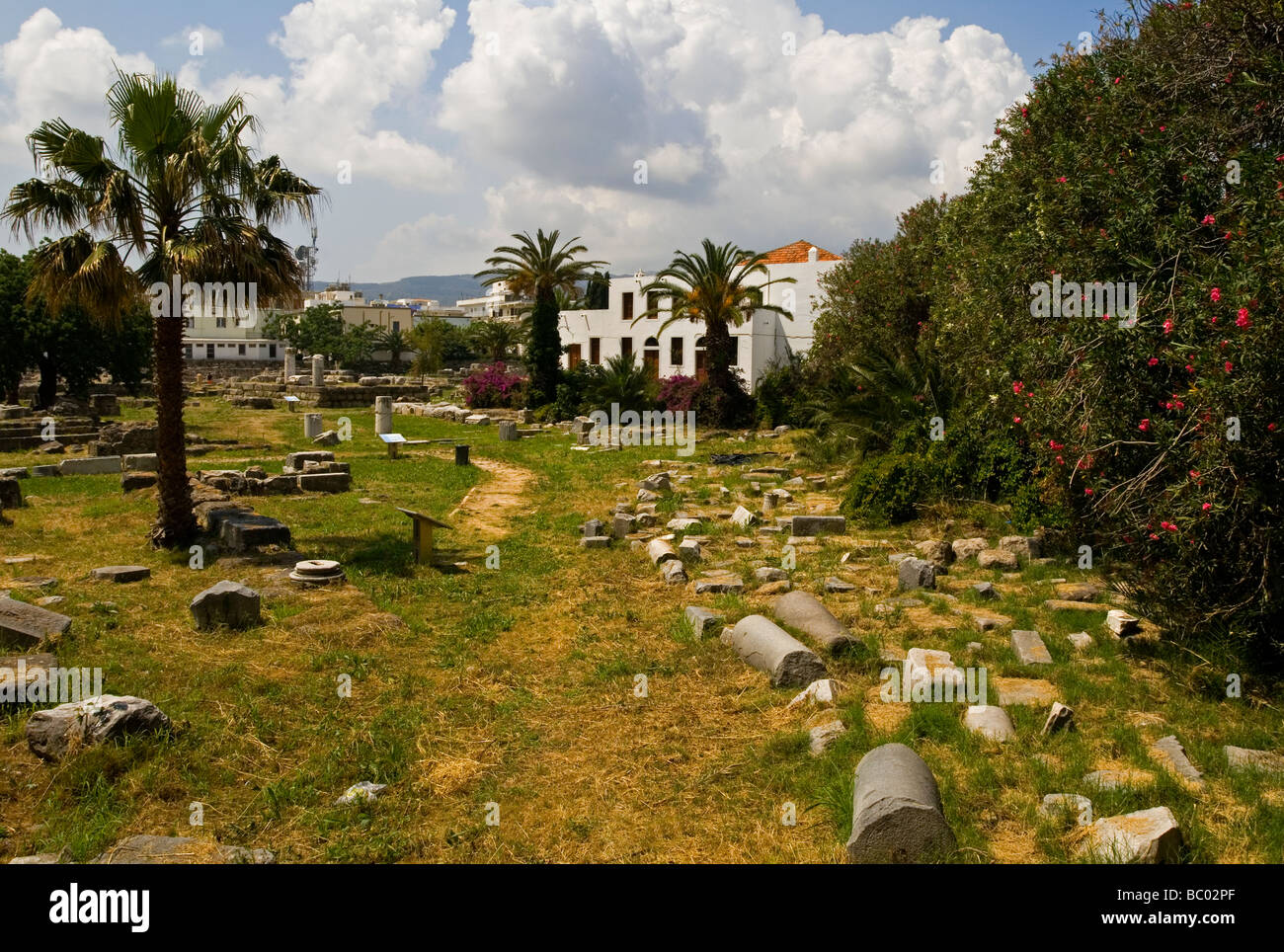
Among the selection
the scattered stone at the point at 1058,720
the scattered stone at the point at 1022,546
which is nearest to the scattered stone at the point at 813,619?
the scattered stone at the point at 1058,720

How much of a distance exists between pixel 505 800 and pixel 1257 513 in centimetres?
545

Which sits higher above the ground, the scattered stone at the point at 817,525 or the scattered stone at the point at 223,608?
the scattered stone at the point at 817,525

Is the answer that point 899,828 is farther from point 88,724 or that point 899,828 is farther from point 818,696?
point 88,724

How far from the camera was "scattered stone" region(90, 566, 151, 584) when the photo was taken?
1111 centimetres

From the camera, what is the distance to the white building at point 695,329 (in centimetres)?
3778

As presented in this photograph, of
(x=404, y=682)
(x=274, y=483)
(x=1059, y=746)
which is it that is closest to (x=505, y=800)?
(x=404, y=682)

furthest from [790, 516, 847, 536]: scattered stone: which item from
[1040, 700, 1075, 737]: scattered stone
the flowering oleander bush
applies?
the flowering oleander bush

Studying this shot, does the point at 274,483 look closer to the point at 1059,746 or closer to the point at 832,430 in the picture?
the point at 832,430

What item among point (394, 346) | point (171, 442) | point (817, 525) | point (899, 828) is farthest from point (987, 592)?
point (394, 346)

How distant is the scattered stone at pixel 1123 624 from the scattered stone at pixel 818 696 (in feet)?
9.08

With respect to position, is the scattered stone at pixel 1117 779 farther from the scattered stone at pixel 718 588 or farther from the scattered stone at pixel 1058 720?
the scattered stone at pixel 718 588

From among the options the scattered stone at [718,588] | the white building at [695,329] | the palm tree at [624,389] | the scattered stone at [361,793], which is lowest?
the scattered stone at [361,793]

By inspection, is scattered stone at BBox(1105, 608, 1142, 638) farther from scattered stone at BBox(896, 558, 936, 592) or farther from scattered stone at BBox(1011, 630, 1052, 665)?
scattered stone at BBox(896, 558, 936, 592)

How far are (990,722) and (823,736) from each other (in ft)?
3.85
